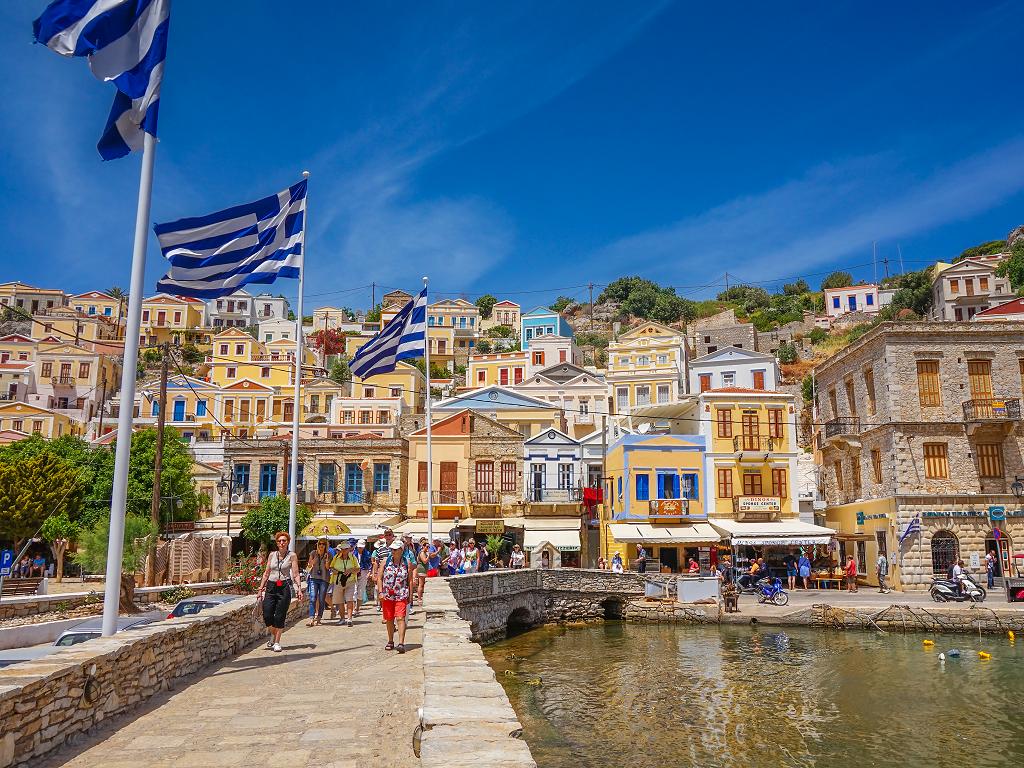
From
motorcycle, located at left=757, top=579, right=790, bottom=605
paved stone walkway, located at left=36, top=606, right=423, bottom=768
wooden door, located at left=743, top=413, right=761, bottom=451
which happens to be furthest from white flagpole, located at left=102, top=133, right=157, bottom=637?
wooden door, located at left=743, top=413, right=761, bottom=451

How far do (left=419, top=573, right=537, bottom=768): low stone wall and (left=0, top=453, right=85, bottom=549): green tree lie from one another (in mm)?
36797

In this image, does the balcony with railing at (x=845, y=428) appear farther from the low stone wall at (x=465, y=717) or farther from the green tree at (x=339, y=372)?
the green tree at (x=339, y=372)

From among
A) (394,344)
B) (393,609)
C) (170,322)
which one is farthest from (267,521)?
(170,322)

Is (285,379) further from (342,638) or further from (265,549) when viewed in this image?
(342,638)

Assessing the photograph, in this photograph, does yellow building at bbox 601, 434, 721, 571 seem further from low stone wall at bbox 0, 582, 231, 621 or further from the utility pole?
low stone wall at bbox 0, 582, 231, 621

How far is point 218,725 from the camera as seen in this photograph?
27.1 ft

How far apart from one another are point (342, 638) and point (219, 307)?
110 metres

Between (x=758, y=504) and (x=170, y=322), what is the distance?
276ft

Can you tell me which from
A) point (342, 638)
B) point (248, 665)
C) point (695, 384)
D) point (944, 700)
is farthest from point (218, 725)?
point (695, 384)

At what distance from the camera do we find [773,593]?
31.2m

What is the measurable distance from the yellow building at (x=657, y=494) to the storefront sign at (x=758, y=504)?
1.84 meters

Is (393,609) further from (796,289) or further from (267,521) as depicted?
(796,289)

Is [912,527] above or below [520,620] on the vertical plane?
above

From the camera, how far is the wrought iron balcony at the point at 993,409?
34062 mm
